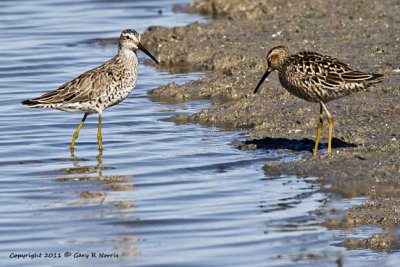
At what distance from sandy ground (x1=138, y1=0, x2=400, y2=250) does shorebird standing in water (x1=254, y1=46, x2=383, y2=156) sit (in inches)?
Result: 24.0

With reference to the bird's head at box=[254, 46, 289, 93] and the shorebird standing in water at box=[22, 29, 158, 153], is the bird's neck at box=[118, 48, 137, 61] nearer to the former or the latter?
the shorebird standing in water at box=[22, 29, 158, 153]

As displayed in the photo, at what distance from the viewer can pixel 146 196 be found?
458 inches

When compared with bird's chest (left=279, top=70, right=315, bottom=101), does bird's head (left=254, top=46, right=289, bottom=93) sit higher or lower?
higher

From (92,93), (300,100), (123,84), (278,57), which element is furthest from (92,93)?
(300,100)

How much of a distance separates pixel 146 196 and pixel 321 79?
2.53 metres

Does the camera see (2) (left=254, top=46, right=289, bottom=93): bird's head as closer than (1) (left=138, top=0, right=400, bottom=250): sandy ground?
No

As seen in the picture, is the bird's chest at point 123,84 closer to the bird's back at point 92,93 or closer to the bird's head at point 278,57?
the bird's back at point 92,93

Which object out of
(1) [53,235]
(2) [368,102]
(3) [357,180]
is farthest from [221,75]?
(1) [53,235]

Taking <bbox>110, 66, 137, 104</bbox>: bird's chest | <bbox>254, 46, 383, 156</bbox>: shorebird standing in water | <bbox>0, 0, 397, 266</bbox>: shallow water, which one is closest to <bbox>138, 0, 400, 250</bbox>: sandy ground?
<bbox>0, 0, 397, 266</bbox>: shallow water

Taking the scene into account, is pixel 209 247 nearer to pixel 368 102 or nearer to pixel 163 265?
pixel 163 265

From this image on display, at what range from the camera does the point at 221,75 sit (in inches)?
669

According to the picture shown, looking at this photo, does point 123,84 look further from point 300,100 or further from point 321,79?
point 321,79

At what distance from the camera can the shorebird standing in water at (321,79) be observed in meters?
12.5

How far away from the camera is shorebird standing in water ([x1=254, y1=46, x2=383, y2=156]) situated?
12523mm
